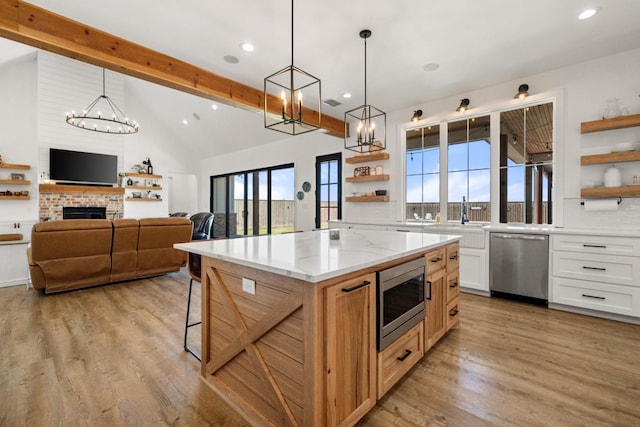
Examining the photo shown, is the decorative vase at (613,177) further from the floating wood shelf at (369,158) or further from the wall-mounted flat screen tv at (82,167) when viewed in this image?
the wall-mounted flat screen tv at (82,167)

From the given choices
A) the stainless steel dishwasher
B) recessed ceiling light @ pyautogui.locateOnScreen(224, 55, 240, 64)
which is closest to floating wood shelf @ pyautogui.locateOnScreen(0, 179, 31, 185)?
recessed ceiling light @ pyautogui.locateOnScreen(224, 55, 240, 64)

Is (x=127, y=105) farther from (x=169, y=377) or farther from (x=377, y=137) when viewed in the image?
(x=169, y=377)

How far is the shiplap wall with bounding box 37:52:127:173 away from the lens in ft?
22.1

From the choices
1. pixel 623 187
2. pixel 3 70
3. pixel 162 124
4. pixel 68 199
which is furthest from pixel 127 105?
pixel 623 187

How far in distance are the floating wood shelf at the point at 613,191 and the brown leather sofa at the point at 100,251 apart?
215 inches

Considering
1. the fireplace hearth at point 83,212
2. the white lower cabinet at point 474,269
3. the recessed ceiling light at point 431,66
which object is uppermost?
the recessed ceiling light at point 431,66

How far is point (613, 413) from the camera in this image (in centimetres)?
167

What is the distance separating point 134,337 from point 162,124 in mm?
8498

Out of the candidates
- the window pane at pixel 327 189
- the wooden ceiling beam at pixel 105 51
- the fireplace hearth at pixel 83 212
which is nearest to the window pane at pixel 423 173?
the window pane at pixel 327 189

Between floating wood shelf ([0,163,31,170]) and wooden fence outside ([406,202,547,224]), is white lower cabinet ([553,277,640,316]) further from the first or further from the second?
floating wood shelf ([0,163,31,170])

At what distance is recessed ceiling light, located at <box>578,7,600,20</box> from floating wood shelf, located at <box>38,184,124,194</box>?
370 inches

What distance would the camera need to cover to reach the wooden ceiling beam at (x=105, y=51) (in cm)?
241

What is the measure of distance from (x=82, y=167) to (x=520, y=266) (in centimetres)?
934

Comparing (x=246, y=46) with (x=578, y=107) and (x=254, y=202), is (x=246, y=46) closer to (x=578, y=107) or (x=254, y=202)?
(x=578, y=107)
